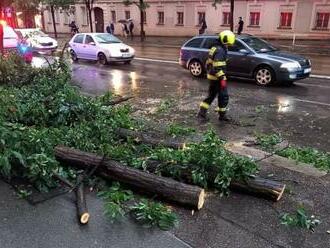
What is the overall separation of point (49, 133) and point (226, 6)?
29.0 m

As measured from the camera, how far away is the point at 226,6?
108 feet

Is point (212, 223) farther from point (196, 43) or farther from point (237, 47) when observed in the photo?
point (196, 43)

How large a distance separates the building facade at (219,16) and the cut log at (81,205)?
87.4 ft

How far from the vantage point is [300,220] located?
4457 millimetres

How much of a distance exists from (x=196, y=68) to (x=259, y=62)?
273 cm

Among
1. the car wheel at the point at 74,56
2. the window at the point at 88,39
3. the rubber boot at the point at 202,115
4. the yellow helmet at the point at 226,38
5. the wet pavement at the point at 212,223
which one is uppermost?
the yellow helmet at the point at 226,38

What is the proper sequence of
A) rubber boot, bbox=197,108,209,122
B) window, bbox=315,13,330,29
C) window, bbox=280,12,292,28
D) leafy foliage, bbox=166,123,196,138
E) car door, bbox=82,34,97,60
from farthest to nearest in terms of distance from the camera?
window, bbox=280,12,292,28, window, bbox=315,13,330,29, car door, bbox=82,34,97,60, rubber boot, bbox=197,108,209,122, leafy foliage, bbox=166,123,196,138

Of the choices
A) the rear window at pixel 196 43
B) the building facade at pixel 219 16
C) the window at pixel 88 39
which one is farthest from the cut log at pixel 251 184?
the building facade at pixel 219 16

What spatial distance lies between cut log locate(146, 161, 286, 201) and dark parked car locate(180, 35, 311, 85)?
8667 millimetres

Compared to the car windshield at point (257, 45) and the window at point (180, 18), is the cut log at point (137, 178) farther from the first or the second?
the window at point (180, 18)

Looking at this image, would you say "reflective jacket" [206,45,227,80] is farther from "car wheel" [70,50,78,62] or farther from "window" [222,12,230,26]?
"window" [222,12,230,26]

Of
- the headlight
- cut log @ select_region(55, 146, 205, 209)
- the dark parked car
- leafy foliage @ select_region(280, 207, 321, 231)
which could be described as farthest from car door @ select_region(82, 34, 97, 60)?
leafy foliage @ select_region(280, 207, 321, 231)

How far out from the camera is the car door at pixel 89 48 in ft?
66.0

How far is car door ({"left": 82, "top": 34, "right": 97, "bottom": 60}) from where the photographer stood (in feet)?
66.0
